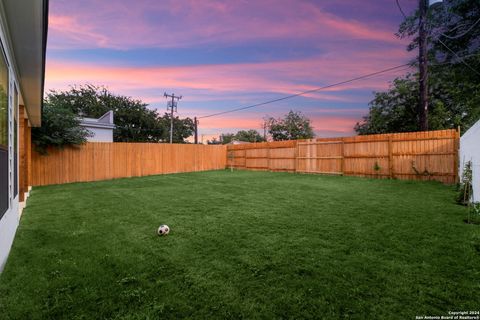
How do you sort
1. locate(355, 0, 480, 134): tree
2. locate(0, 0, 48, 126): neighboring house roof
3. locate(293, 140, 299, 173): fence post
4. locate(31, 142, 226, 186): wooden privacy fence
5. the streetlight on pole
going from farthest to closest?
locate(293, 140, 299, 173): fence post, locate(31, 142, 226, 186): wooden privacy fence, the streetlight on pole, locate(355, 0, 480, 134): tree, locate(0, 0, 48, 126): neighboring house roof

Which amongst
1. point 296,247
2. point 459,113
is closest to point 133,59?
point 296,247

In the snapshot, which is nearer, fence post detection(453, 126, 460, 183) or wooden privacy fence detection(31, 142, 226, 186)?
fence post detection(453, 126, 460, 183)

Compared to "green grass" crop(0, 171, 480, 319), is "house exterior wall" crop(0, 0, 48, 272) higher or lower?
higher

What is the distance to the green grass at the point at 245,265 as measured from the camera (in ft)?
5.97

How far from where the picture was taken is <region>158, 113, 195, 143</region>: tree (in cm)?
3495

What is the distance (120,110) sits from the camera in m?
30.0

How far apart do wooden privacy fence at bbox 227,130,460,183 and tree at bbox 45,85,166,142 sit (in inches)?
819

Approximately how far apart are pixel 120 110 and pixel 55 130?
21.7m

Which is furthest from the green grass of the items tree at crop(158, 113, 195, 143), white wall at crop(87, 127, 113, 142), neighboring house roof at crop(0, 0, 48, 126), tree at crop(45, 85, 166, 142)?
tree at crop(158, 113, 195, 143)

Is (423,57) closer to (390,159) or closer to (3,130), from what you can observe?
(390,159)

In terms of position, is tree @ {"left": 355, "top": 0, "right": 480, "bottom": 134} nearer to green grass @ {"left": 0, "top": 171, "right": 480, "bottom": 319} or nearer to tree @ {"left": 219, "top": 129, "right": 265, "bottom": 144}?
green grass @ {"left": 0, "top": 171, "right": 480, "bottom": 319}

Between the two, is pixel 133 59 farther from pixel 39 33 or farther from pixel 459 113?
pixel 459 113

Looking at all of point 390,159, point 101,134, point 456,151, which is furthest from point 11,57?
point 101,134

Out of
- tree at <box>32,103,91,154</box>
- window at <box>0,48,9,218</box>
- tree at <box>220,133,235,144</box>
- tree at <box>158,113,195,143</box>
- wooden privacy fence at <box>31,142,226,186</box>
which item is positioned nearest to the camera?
window at <box>0,48,9,218</box>
